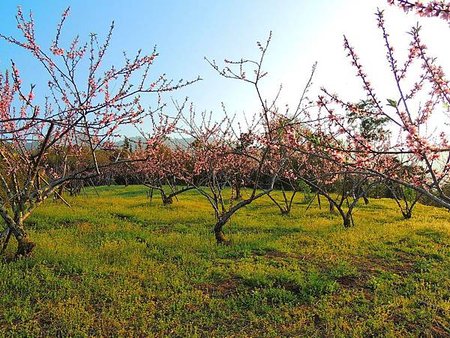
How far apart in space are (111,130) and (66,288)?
2.97 metres

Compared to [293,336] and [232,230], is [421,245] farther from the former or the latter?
[293,336]

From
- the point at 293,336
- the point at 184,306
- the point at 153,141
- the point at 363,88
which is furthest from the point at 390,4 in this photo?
the point at 153,141

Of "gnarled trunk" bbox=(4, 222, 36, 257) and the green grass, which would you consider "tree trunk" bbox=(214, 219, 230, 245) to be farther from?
"gnarled trunk" bbox=(4, 222, 36, 257)

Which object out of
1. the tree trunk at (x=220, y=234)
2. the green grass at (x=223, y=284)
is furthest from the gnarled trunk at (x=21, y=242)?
the tree trunk at (x=220, y=234)

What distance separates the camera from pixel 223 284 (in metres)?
7.05

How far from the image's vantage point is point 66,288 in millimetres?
6352

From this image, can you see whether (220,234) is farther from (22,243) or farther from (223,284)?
(22,243)

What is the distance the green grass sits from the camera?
5387 mm

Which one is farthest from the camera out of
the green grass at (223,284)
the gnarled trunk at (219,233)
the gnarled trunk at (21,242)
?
the gnarled trunk at (219,233)

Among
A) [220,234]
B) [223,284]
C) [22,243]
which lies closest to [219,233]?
[220,234]

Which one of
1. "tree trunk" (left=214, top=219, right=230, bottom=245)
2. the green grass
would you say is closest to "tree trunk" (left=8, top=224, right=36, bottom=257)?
the green grass

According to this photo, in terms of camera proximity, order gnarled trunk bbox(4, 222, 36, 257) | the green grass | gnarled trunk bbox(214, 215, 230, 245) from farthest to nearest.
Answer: gnarled trunk bbox(214, 215, 230, 245), gnarled trunk bbox(4, 222, 36, 257), the green grass

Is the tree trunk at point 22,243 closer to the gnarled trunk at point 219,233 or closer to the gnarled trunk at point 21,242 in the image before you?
the gnarled trunk at point 21,242

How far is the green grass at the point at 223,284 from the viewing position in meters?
5.39
